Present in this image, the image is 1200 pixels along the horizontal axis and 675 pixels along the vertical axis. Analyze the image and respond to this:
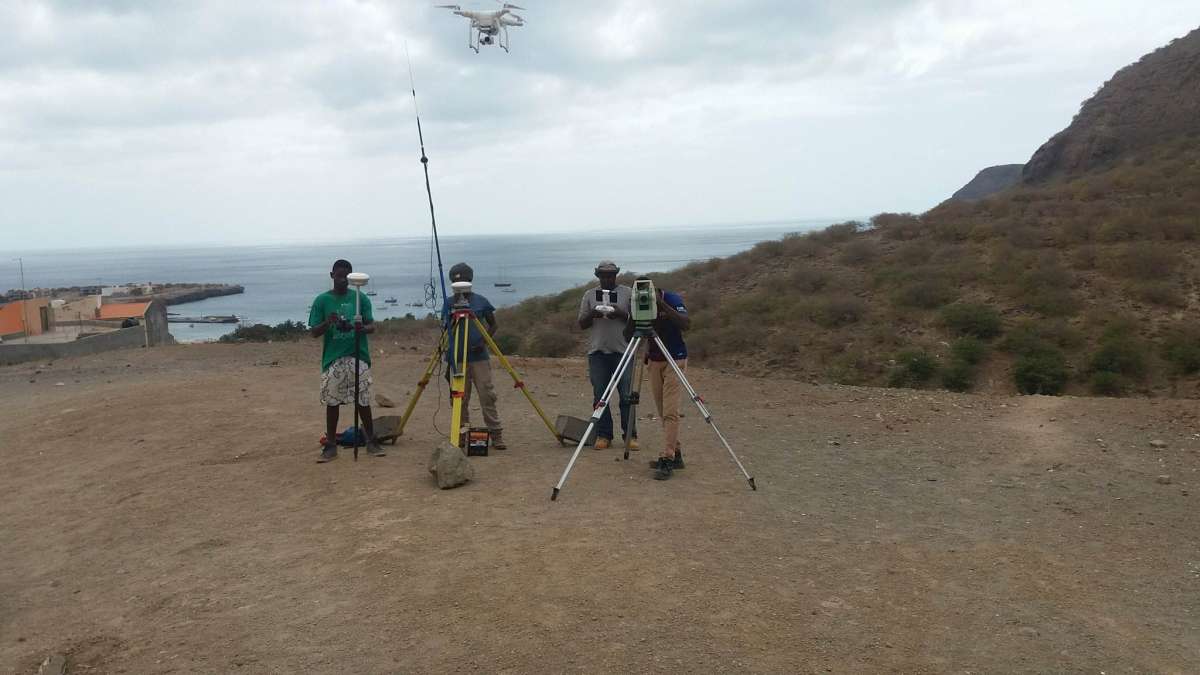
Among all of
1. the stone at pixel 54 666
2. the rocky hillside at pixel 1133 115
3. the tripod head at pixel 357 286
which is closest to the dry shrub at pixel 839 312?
the tripod head at pixel 357 286

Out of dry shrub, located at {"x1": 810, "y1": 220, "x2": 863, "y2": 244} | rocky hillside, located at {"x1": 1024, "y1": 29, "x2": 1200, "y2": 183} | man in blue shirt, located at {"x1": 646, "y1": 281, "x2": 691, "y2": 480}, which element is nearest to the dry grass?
dry shrub, located at {"x1": 810, "y1": 220, "x2": 863, "y2": 244}

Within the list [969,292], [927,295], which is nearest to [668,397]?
[927,295]

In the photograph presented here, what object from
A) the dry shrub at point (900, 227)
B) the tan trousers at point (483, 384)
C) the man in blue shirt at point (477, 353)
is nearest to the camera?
the man in blue shirt at point (477, 353)

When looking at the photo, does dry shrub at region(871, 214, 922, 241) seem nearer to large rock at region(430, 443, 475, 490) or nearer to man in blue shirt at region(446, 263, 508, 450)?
man in blue shirt at region(446, 263, 508, 450)

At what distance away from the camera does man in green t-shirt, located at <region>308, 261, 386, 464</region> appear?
6375 mm

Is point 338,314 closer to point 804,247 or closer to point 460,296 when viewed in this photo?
point 460,296

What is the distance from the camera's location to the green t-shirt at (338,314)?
21.0ft

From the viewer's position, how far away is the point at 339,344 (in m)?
6.55

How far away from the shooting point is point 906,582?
4.13 m

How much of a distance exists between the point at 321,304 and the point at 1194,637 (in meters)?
5.88

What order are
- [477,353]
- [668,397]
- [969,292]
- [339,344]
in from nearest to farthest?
[668,397], [339,344], [477,353], [969,292]

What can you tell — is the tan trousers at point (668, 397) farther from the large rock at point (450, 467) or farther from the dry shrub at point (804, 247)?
the dry shrub at point (804, 247)

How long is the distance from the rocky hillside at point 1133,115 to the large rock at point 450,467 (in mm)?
34994

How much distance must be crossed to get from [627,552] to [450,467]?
1.85 m
